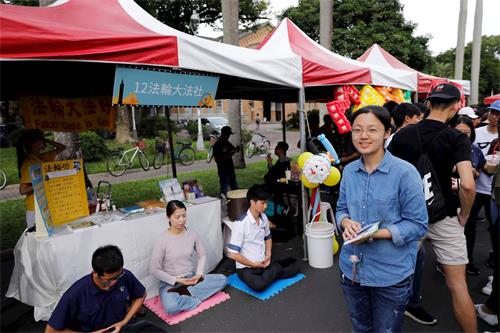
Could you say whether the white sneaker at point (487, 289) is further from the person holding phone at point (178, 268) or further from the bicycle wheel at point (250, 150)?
the bicycle wheel at point (250, 150)

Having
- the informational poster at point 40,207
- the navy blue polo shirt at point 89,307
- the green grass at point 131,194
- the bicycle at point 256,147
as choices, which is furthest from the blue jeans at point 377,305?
the bicycle at point 256,147

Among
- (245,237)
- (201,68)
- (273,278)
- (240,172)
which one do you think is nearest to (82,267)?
(245,237)

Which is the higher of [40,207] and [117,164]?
[40,207]

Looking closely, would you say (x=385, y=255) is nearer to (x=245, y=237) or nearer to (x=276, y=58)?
(x=245, y=237)

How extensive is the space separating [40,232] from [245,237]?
6.22 ft

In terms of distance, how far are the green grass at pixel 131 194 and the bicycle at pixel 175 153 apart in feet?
5.77

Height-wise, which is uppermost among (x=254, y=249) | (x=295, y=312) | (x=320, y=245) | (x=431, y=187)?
(x=431, y=187)

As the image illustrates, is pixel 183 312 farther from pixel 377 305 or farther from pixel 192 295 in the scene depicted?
pixel 377 305

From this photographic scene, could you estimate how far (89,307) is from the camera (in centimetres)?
217

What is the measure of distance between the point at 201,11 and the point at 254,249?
19.4 m

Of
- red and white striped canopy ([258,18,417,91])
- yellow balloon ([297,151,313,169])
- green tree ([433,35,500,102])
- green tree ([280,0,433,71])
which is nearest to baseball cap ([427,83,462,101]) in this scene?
yellow balloon ([297,151,313,169])

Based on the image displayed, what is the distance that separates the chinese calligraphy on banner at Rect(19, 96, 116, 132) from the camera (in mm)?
4465

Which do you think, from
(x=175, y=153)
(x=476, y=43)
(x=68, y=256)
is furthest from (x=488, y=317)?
(x=476, y=43)

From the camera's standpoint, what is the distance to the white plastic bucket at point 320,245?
3.89 meters
